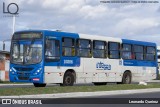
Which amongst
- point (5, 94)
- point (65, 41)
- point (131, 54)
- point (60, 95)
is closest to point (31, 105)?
point (5, 94)

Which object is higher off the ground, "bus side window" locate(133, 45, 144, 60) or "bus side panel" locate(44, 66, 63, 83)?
"bus side window" locate(133, 45, 144, 60)

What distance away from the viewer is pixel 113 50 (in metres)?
30.4

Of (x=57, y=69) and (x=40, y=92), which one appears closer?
(x=40, y=92)

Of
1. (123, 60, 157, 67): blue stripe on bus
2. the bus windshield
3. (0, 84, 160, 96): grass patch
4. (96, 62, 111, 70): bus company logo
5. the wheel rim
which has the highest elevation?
the bus windshield

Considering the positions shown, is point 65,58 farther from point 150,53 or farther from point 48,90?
point 150,53

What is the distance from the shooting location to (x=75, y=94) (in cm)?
2258

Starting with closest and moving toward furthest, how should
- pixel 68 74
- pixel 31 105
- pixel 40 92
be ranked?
pixel 31 105
pixel 40 92
pixel 68 74

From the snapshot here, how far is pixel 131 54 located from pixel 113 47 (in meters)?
2.27

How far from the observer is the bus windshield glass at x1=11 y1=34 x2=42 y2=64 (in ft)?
81.7

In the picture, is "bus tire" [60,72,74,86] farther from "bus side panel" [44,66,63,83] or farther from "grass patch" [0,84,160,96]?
"grass patch" [0,84,160,96]

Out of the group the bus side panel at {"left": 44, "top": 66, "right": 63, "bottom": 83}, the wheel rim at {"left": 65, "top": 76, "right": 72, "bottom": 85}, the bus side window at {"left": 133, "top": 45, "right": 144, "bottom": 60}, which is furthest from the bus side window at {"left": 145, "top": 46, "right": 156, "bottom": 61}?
the bus side panel at {"left": 44, "top": 66, "right": 63, "bottom": 83}

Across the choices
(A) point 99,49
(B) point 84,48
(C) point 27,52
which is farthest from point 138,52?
(C) point 27,52

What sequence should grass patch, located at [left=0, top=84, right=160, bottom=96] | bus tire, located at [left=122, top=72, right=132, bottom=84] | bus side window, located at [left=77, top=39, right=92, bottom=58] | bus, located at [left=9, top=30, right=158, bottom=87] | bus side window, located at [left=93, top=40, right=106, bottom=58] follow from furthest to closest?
1. bus tire, located at [left=122, top=72, right=132, bottom=84]
2. bus side window, located at [left=93, top=40, right=106, bottom=58]
3. bus side window, located at [left=77, top=39, right=92, bottom=58]
4. bus, located at [left=9, top=30, right=158, bottom=87]
5. grass patch, located at [left=0, top=84, right=160, bottom=96]

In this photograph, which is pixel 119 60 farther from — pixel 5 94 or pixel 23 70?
pixel 5 94
